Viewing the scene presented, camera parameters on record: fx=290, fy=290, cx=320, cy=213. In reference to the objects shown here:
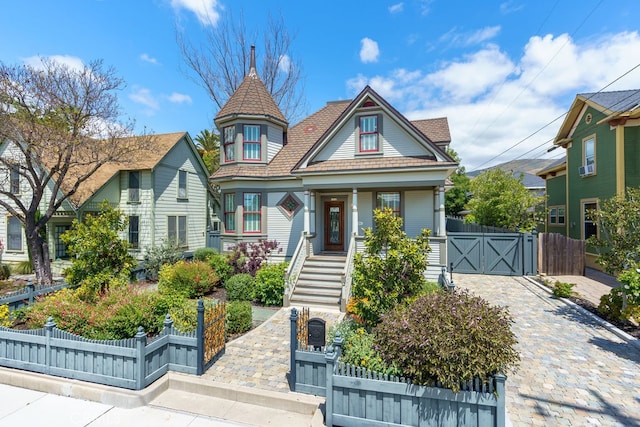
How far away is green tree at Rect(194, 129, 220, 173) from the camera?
2970 centimetres

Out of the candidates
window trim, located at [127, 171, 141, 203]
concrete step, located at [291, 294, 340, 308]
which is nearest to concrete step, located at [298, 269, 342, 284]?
Result: concrete step, located at [291, 294, 340, 308]

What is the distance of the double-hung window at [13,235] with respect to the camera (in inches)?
699

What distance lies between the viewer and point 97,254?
8.23 m

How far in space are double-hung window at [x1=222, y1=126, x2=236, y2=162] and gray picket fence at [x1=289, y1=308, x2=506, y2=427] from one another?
479 inches

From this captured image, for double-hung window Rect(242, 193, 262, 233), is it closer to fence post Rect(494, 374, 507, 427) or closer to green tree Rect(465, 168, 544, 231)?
fence post Rect(494, 374, 507, 427)

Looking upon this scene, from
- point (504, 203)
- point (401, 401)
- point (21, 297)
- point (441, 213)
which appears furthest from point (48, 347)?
point (504, 203)

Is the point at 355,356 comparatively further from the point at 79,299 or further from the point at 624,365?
the point at 79,299

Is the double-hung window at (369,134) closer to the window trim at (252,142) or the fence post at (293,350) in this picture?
the window trim at (252,142)

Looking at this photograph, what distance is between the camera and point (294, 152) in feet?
49.7

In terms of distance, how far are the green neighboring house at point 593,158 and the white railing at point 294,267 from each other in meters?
13.8

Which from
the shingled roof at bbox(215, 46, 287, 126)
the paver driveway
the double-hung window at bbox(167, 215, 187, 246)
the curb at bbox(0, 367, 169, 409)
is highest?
the shingled roof at bbox(215, 46, 287, 126)

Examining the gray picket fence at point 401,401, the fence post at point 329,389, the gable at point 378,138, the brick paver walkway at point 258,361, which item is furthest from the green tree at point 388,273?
the gable at point 378,138

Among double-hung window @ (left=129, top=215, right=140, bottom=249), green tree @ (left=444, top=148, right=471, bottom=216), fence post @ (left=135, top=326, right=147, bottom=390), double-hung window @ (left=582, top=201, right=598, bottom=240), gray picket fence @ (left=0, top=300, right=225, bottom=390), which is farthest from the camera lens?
green tree @ (left=444, top=148, right=471, bottom=216)

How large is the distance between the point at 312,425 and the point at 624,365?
6.32m
